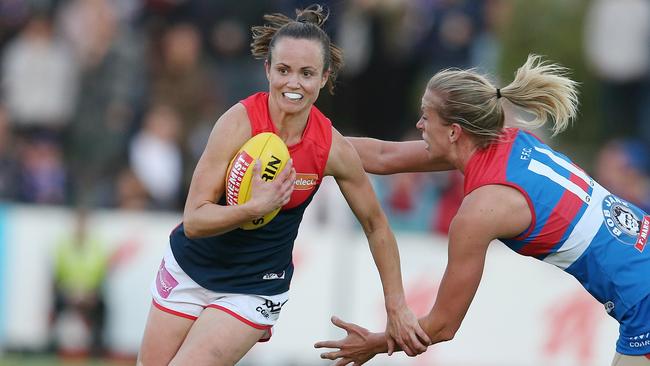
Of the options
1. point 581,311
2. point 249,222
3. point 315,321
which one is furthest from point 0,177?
point 249,222

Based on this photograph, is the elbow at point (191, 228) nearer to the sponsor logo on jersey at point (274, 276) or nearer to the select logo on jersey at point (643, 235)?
the sponsor logo on jersey at point (274, 276)

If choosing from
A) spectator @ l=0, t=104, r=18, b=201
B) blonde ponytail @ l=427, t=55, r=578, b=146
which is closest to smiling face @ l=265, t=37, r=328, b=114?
blonde ponytail @ l=427, t=55, r=578, b=146

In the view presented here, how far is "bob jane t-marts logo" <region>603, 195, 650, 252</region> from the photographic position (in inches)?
248

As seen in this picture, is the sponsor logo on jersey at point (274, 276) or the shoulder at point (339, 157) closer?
the shoulder at point (339, 157)

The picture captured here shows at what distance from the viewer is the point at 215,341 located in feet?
21.6

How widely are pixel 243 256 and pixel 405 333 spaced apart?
0.95 m

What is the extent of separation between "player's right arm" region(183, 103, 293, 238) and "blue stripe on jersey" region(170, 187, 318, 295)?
24cm

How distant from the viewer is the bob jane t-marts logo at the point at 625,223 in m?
6.30

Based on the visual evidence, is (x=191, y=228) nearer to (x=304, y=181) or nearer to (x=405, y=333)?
(x=304, y=181)

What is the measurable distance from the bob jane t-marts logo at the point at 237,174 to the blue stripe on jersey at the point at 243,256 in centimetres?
28

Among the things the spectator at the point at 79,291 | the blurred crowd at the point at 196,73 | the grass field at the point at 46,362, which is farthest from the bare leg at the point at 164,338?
the blurred crowd at the point at 196,73

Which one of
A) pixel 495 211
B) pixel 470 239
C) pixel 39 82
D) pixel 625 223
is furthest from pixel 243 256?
pixel 39 82

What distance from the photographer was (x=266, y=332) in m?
6.96

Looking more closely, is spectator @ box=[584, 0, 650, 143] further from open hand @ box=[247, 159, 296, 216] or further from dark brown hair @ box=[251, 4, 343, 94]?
open hand @ box=[247, 159, 296, 216]
